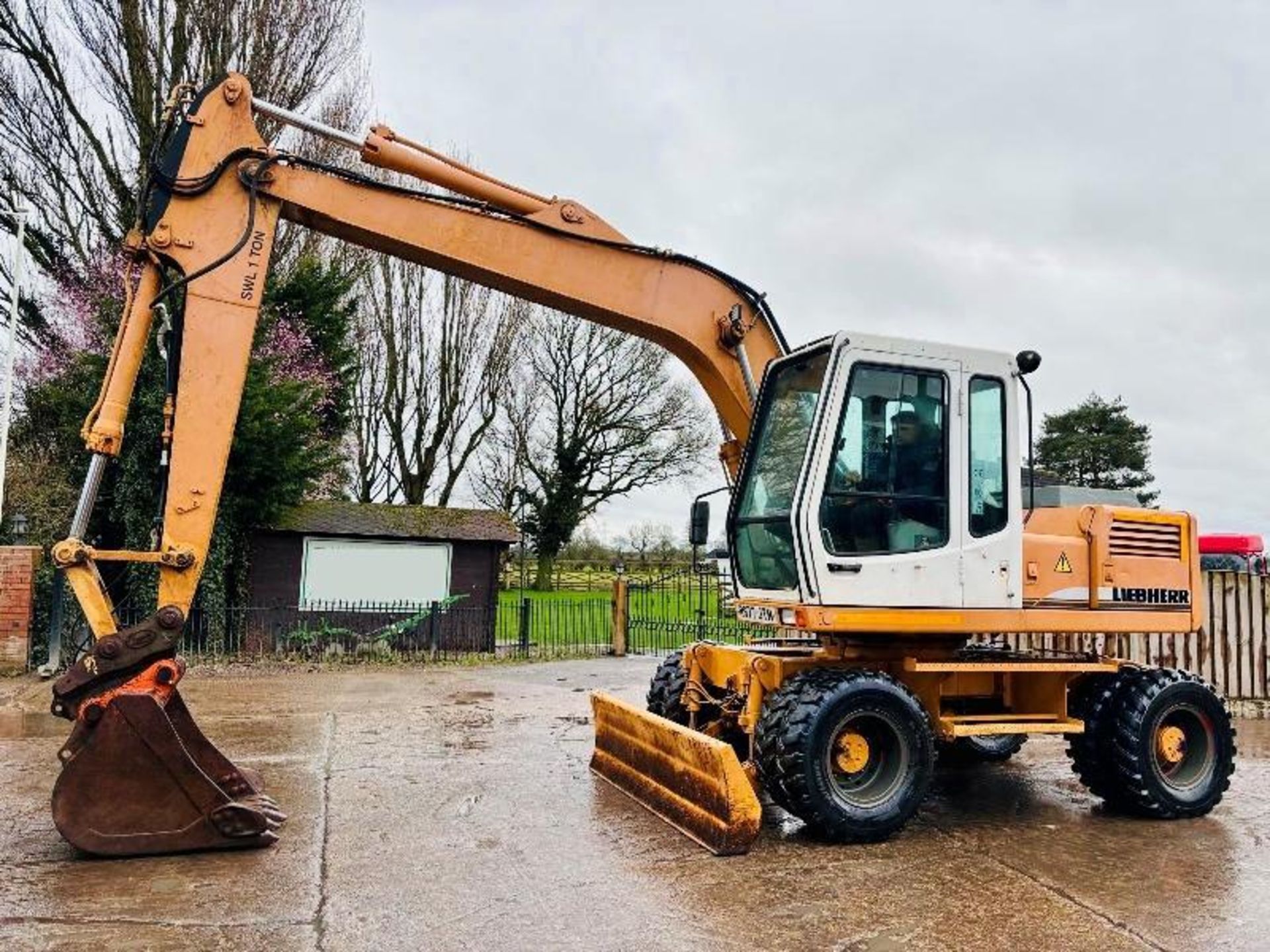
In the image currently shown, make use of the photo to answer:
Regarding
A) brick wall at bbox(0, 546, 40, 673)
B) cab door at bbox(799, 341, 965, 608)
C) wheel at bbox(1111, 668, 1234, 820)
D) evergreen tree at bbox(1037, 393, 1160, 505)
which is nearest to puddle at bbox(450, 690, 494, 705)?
brick wall at bbox(0, 546, 40, 673)

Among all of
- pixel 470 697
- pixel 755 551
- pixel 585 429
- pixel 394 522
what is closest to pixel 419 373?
pixel 585 429

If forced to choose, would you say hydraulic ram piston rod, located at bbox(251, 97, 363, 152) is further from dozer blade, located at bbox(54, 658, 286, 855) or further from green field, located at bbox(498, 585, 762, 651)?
green field, located at bbox(498, 585, 762, 651)

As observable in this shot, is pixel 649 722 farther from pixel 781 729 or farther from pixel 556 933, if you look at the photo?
pixel 556 933

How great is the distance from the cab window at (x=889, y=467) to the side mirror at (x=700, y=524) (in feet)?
3.88

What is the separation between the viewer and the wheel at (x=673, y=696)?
21.1 ft

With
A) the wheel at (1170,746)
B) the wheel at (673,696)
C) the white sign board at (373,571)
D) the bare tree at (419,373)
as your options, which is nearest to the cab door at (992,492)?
the wheel at (1170,746)

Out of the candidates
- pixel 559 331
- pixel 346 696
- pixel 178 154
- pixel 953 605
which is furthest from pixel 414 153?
pixel 559 331

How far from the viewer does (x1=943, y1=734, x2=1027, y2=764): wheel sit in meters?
7.48

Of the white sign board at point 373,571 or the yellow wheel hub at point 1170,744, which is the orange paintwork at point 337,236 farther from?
the white sign board at point 373,571

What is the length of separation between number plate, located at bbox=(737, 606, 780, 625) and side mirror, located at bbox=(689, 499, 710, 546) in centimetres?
52

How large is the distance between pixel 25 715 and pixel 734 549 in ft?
22.5

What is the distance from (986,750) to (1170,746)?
5.52 feet

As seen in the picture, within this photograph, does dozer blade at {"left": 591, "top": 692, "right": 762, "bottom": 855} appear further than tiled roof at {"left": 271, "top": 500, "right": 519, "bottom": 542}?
No

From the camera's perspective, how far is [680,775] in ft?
17.7
